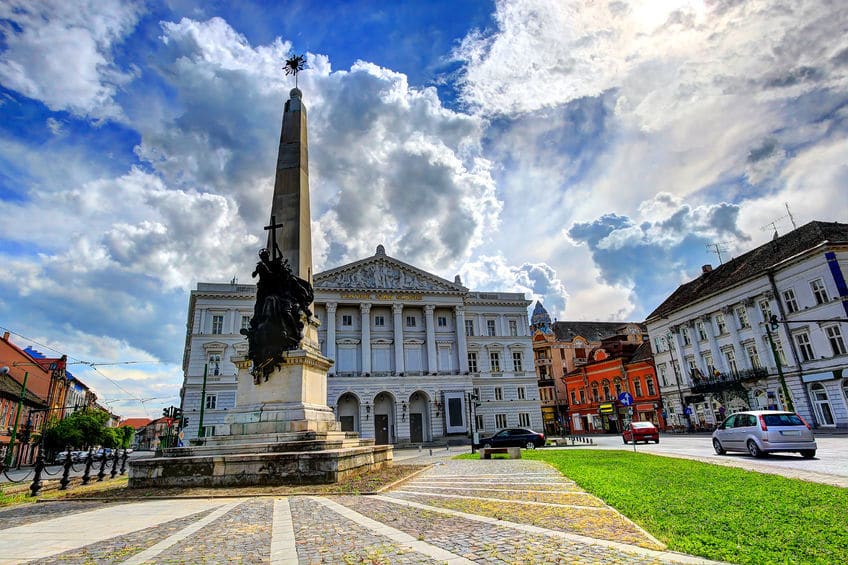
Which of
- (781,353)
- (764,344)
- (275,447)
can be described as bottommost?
(275,447)

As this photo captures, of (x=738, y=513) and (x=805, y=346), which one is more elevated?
(x=805, y=346)

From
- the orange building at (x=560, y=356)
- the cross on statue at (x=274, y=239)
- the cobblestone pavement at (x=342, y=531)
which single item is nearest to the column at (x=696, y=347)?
the orange building at (x=560, y=356)

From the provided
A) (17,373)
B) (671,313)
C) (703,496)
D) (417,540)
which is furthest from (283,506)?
(17,373)

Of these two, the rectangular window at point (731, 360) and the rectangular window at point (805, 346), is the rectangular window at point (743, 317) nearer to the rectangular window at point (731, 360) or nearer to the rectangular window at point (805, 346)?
the rectangular window at point (731, 360)

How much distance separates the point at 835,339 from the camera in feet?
96.3

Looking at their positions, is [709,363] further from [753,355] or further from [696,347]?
[753,355]

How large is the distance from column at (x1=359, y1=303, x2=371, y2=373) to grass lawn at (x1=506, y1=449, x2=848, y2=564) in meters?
36.7

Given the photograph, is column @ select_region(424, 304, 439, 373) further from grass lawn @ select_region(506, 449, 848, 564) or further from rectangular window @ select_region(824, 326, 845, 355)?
grass lawn @ select_region(506, 449, 848, 564)

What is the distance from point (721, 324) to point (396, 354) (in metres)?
28.5

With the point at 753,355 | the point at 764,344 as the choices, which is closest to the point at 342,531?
the point at 764,344

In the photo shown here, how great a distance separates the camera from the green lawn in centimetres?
412

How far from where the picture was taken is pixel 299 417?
11.0 meters

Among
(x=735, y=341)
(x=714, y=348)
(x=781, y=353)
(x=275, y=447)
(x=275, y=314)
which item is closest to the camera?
(x=275, y=447)

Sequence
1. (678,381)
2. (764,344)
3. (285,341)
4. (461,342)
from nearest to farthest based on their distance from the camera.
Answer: (285,341) < (764,344) < (678,381) < (461,342)
